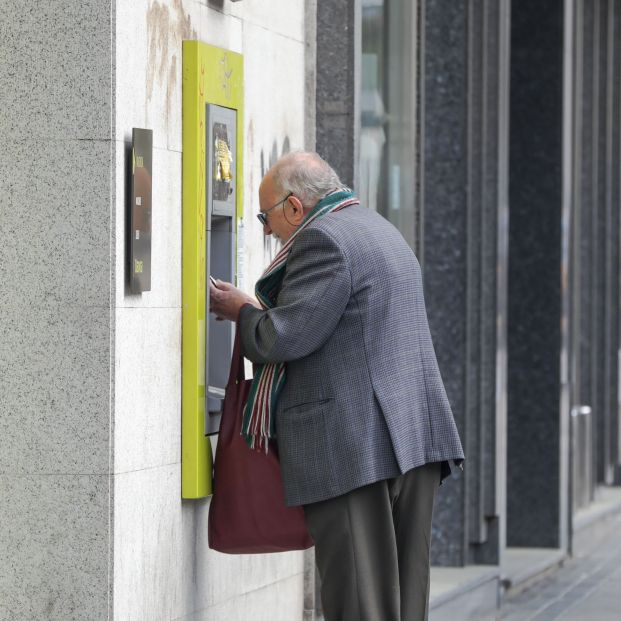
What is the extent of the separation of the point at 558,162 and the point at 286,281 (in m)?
5.94

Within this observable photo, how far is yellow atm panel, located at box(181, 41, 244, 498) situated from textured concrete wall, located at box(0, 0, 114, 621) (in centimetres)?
55

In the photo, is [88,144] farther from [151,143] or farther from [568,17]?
[568,17]

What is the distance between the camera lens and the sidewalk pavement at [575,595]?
856 centimetres

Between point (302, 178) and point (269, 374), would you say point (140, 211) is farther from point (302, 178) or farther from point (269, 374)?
point (269, 374)

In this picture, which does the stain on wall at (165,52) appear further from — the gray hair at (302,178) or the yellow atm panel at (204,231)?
the gray hair at (302,178)

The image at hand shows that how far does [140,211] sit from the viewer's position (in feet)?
15.8

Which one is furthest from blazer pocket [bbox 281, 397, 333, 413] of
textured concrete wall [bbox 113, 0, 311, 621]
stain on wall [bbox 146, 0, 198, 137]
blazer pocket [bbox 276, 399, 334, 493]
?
stain on wall [bbox 146, 0, 198, 137]

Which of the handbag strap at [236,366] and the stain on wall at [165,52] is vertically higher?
the stain on wall at [165,52]

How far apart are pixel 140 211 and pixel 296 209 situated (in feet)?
1.62

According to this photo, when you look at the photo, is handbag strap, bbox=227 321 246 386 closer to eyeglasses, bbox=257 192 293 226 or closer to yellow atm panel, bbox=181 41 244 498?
yellow atm panel, bbox=181 41 244 498

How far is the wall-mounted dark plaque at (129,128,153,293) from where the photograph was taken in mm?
4762

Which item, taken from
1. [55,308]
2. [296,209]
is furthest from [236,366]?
[55,308]

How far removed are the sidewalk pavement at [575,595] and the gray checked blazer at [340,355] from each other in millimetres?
3878

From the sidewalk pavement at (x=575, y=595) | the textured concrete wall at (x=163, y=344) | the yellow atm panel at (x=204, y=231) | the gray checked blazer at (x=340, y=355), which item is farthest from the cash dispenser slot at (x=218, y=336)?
the sidewalk pavement at (x=575, y=595)
